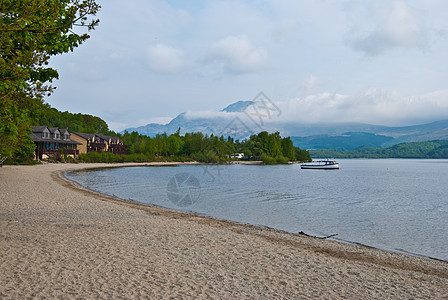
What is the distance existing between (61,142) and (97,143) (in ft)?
76.9

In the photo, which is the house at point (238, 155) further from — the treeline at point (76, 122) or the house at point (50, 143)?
the house at point (50, 143)

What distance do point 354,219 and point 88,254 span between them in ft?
56.2

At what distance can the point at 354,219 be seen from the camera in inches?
846

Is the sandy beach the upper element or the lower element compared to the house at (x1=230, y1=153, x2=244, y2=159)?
lower

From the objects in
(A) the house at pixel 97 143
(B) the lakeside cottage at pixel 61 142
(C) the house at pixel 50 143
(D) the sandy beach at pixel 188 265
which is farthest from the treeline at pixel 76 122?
(D) the sandy beach at pixel 188 265

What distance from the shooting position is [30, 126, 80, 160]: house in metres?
73.6

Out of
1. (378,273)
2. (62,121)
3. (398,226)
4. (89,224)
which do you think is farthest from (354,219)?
(62,121)

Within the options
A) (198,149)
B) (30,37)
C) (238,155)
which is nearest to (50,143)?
(198,149)

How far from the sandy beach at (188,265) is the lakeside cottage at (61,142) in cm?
6692

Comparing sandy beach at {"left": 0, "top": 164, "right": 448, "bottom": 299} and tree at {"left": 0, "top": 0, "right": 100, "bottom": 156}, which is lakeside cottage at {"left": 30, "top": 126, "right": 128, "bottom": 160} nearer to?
sandy beach at {"left": 0, "top": 164, "right": 448, "bottom": 299}

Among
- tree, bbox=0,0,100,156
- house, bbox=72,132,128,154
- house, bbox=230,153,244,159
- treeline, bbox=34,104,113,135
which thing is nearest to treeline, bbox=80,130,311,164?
house, bbox=230,153,244,159

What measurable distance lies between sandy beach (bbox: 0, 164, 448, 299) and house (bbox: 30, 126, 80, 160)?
6618 centimetres

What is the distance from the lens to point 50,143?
264ft

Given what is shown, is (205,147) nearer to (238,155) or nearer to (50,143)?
(238,155)
